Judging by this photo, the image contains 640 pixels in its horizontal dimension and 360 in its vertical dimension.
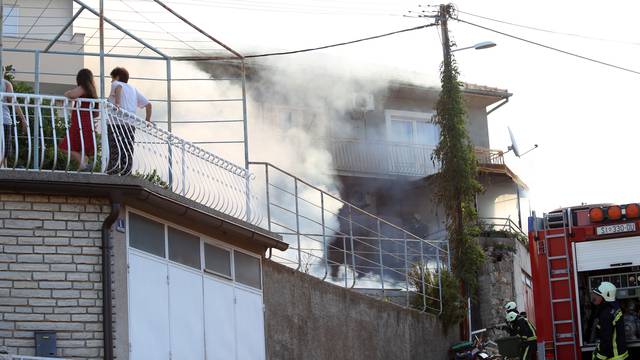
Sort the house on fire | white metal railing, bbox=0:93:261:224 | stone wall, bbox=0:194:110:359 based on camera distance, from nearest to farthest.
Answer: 1. stone wall, bbox=0:194:110:359
2. white metal railing, bbox=0:93:261:224
3. the house on fire

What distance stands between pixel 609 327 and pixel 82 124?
6.55 meters

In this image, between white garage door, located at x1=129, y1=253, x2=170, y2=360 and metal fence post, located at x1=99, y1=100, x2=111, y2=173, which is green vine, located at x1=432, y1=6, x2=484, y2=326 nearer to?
white garage door, located at x1=129, y1=253, x2=170, y2=360

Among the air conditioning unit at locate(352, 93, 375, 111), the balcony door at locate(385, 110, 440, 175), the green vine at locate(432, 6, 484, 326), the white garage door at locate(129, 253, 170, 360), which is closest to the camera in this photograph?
the white garage door at locate(129, 253, 170, 360)

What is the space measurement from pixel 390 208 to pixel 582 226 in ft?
58.9

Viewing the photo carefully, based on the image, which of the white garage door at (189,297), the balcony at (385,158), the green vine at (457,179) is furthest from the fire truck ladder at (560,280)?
the balcony at (385,158)

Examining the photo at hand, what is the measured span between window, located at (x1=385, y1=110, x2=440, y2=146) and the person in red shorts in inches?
864

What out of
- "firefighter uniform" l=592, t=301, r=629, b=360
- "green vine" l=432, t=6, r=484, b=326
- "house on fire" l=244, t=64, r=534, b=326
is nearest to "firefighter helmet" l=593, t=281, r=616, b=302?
"firefighter uniform" l=592, t=301, r=629, b=360

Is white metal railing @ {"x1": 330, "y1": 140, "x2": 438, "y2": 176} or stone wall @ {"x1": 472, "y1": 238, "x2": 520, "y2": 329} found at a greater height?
white metal railing @ {"x1": 330, "y1": 140, "x2": 438, "y2": 176}

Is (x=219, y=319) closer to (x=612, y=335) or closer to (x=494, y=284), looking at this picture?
(x=612, y=335)

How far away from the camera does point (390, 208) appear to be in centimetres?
3484

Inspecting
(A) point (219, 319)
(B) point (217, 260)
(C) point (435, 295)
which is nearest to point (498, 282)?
(C) point (435, 295)

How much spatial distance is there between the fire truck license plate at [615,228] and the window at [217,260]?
16.0 feet

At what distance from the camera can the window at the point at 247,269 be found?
16.1 meters

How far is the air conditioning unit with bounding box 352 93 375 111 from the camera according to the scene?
35156mm
